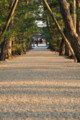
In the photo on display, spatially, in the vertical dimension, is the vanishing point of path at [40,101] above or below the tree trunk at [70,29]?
below

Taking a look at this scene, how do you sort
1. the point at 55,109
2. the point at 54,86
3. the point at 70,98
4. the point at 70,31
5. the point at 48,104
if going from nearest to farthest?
the point at 55,109
the point at 48,104
the point at 70,98
the point at 54,86
the point at 70,31

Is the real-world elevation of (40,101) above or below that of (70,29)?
below

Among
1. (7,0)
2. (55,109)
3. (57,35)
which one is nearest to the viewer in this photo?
(55,109)

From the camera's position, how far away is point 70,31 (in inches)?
886

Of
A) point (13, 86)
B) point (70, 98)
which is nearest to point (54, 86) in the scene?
point (13, 86)

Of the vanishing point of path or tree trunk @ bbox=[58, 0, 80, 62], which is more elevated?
tree trunk @ bbox=[58, 0, 80, 62]

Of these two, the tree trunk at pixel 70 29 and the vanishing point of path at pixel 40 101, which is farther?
the tree trunk at pixel 70 29

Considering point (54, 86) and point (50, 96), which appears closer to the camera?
point (50, 96)

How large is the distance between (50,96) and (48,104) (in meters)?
1.09

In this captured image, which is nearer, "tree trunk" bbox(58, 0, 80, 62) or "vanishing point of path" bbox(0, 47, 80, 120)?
"vanishing point of path" bbox(0, 47, 80, 120)

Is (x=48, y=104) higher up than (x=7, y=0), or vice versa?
(x=7, y=0)

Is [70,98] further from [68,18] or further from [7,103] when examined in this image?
[68,18]

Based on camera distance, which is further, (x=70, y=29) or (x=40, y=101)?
(x=70, y=29)

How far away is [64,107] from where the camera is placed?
7.19 metres
